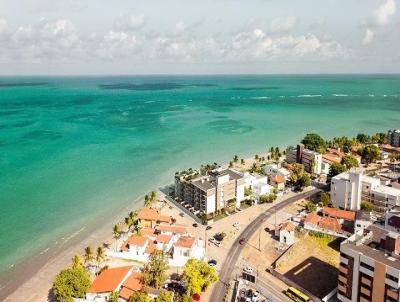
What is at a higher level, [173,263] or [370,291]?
[370,291]

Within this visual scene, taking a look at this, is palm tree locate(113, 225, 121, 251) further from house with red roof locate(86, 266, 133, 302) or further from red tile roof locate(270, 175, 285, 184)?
red tile roof locate(270, 175, 285, 184)

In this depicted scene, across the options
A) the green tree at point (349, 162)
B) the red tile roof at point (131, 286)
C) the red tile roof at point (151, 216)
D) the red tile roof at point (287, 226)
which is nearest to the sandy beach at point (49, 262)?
the red tile roof at point (151, 216)

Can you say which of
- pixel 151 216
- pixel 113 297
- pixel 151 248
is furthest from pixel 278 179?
pixel 113 297

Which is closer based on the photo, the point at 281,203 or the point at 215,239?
the point at 215,239

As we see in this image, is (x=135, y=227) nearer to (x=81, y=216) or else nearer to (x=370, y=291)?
(x=81, y=216)

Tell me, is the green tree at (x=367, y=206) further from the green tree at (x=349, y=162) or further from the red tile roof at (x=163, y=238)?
the red tile roof at (x=163, y=238)

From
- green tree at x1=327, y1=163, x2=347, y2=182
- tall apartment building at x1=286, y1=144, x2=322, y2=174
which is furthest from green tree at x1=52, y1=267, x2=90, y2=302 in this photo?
tall apartment building at x1=286, y1=144, x2=322, y2=174

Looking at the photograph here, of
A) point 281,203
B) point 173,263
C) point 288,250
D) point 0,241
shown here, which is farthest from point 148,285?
point 281,203
